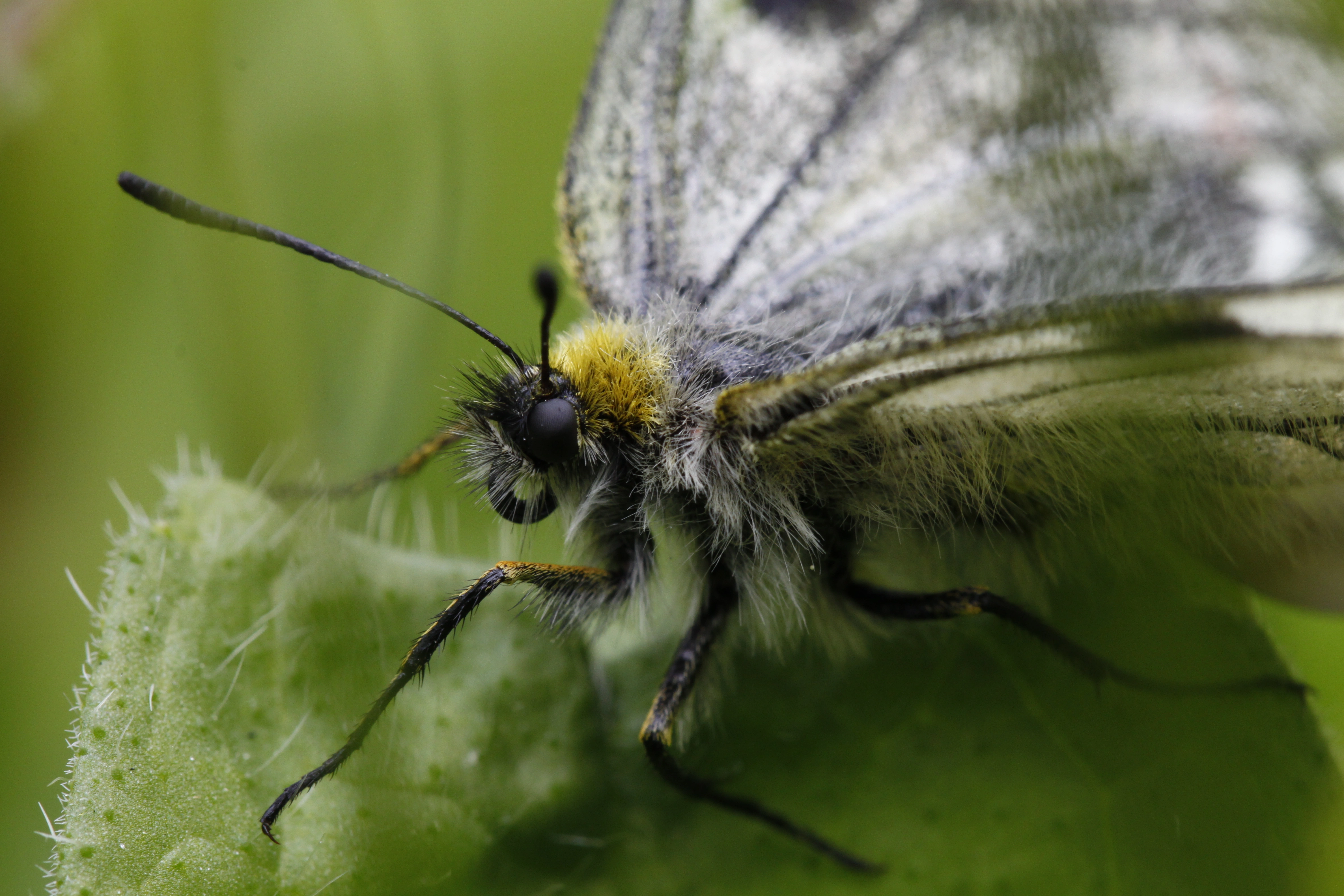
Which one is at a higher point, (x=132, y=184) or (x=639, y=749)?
(x=132, y=184)

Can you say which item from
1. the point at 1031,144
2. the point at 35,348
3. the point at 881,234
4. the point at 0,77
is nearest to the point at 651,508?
the point at 881,234

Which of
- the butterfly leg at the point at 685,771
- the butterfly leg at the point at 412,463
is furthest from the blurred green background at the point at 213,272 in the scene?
the butterfly leg at the point at 685,771

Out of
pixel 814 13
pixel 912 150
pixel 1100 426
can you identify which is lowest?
pixel 1100 426

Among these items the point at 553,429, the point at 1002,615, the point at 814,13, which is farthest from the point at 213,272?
the point at 1002,615

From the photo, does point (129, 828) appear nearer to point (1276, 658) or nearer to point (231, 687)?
point (231, 687)

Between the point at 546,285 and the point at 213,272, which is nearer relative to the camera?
the point at 546,285

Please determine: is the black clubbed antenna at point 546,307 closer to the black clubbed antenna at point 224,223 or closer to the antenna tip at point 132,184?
the black clubbed antenna at point 224,223

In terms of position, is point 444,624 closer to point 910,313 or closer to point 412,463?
point 412,463
